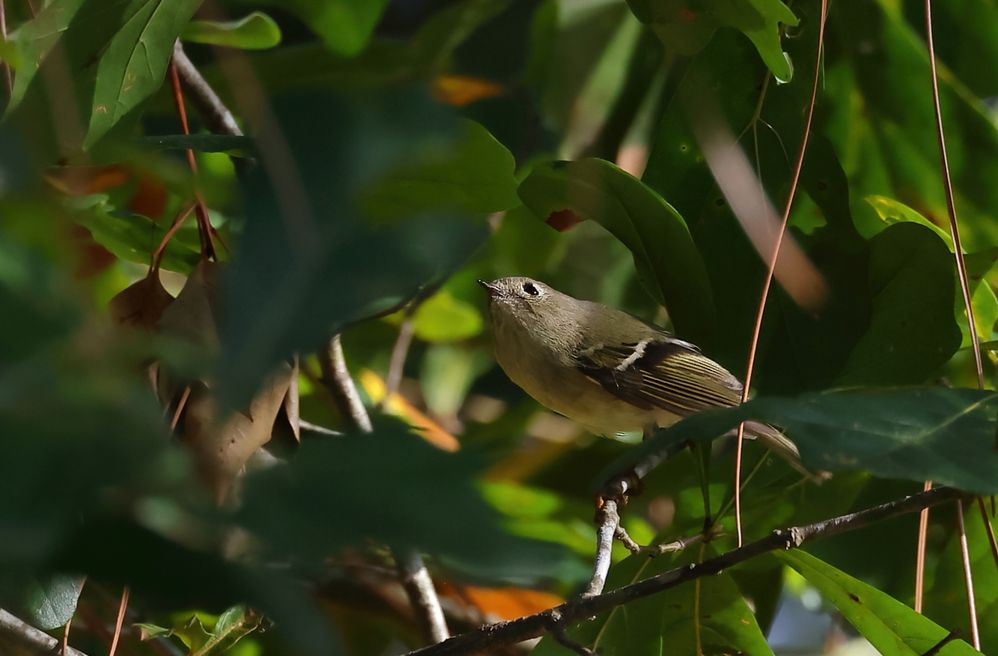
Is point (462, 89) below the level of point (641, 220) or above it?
below

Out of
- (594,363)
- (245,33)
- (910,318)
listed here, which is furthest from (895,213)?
(245,33)

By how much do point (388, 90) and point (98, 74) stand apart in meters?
0.76

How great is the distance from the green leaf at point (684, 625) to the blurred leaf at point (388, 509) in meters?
0.77

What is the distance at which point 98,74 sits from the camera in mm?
1152

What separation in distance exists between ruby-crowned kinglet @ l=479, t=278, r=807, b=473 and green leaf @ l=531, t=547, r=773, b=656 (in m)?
0.48

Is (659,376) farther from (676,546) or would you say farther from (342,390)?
(676,546)

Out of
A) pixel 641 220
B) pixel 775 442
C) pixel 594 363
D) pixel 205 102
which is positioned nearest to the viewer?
pixel 641 220

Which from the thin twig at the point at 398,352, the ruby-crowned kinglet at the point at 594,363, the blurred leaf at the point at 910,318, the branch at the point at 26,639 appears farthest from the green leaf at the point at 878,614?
the thin twig at the point at 398,352

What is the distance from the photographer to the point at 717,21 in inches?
47.7

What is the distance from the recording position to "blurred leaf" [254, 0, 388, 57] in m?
1.35

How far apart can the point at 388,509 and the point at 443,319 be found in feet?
5.08

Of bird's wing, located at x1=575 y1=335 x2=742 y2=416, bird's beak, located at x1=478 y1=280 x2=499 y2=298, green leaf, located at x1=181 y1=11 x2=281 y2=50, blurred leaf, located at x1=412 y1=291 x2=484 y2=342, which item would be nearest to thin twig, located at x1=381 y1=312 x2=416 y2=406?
blurred leaf, located at x1=412 y1=291 x2=484 y2=342

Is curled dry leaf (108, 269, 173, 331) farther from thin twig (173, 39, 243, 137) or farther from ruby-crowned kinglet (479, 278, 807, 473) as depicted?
ruby-crowned kinglet (479, 278, 807, 473)

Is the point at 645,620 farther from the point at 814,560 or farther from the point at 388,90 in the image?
the point at 388,90
